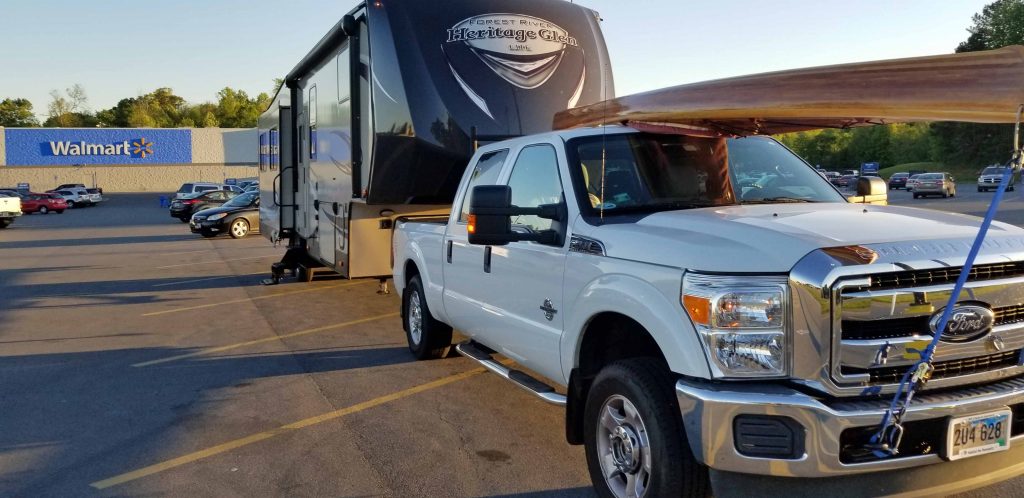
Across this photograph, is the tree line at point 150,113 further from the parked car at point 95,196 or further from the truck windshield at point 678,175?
the truck windshield at point 678,175

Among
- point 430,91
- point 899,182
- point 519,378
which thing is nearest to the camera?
point 519,378

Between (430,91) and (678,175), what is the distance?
436 centimetres

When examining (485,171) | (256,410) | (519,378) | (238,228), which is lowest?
(238,228)

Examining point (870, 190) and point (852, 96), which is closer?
point (852, 96)

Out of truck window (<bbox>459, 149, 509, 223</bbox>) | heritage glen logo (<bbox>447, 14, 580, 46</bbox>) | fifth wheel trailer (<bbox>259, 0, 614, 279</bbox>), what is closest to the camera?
truck window (<bbox>459, 149, 509, 223</bbox>)

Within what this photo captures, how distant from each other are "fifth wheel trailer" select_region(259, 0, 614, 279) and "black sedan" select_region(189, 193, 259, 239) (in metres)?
16.8

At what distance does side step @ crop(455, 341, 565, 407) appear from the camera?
491 cm

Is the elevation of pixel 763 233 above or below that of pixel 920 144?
below

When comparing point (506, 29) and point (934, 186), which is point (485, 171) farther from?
point (934, 186)

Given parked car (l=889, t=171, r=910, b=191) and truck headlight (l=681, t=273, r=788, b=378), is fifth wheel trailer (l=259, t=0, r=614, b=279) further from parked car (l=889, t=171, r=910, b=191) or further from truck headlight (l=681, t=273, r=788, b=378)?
parked car (l=889, t=171, r=910, b=191)

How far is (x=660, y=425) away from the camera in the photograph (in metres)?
3.67

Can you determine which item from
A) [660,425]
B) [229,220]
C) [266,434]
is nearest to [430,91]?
[266,434]

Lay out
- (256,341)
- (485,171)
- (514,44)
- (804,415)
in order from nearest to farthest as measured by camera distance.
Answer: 1. (804,415)
2. (485,171)
3. (514,44)
4. (256,341)

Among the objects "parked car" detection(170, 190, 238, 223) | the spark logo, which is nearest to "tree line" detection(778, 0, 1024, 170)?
"parked car" detection(170, 190, 238, 223)
